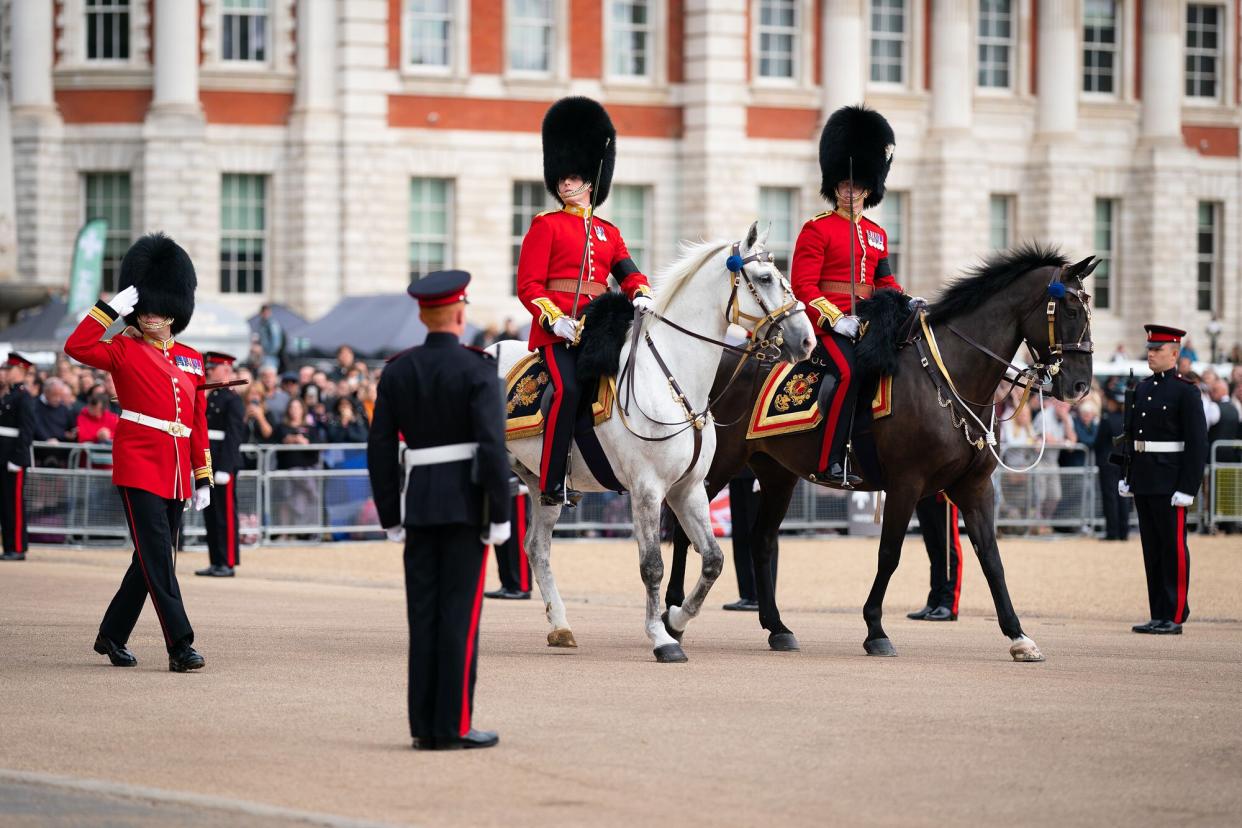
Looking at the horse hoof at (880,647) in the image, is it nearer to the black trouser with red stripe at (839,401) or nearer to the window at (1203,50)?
the black trouser with red stripe at (839,401)

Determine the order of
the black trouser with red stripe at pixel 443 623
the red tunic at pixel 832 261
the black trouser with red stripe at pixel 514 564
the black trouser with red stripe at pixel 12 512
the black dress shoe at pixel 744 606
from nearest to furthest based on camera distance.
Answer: the black trouser with red stripe at pixel 443 623, the red tunic at pixel 832 261, the black dress shoe at pixel 744 606, the black trouser with red stripe at pixel 514 564, the black trouser with red stripe at pixel 12 512

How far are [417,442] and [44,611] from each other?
253 inches

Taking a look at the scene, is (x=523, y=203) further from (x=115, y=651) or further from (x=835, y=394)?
A: (x=115, y=651)

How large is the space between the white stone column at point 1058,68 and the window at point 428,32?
12412 millimetres

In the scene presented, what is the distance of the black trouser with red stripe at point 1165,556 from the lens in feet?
46.3

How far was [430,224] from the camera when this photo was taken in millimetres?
39469

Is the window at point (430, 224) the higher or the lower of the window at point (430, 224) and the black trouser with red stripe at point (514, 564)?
the higher

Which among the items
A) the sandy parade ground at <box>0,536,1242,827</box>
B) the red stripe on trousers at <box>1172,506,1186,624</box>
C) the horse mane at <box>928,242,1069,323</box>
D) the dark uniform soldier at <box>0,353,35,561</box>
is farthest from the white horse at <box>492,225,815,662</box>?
the dark uniform soldier at <box>0,353,35,561</box>

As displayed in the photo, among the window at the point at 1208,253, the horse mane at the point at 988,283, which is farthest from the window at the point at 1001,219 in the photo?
the horse mane at the point at 988,283

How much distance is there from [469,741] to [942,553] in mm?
7168

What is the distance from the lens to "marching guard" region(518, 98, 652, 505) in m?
11.6

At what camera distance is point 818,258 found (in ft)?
42.2

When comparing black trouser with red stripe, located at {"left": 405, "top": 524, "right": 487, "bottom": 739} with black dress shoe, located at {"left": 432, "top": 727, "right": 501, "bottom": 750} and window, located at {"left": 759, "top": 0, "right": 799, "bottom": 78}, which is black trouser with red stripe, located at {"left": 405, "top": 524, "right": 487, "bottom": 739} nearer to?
black dress shoe, located at {"left": 432, "top": 727, "right": 501, "bottom": 750}

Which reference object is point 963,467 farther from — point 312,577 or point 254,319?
point 254,319
